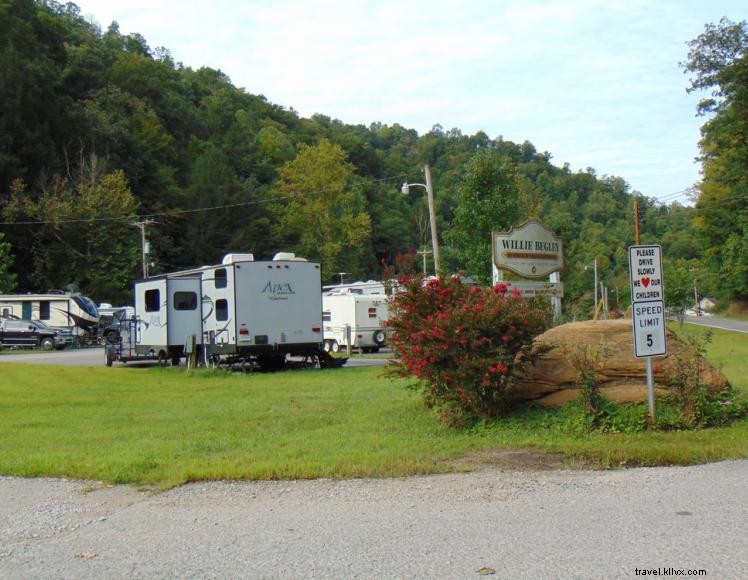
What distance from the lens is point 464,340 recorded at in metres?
9.98

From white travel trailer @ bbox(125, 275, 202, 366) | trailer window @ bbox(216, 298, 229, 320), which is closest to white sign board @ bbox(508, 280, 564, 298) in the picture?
trailer window @ bbox(216, 298, 229, 320)

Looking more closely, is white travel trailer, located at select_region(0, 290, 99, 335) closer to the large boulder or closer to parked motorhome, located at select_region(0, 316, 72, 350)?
Answer: parked motorhome, located at select_region(0, 316, 72, 350)

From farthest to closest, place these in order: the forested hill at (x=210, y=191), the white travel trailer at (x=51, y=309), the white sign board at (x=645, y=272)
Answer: the forested hill at (x=210, y=191) < the white travel trailer at (x=51, y=309) < the white sign board at (x=645, y=272)

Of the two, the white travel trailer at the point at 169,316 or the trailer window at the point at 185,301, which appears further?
the trailer window at the point at 185,301

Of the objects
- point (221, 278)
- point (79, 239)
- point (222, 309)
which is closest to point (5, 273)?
point (79, 239)

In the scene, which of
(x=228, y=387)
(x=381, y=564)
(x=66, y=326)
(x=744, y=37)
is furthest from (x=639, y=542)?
(x=744, y=37)

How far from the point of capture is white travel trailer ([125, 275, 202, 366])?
23.6 m

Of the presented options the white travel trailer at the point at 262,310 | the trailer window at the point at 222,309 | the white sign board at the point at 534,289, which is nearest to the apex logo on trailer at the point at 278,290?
the white travel trailer at the point at 262,310

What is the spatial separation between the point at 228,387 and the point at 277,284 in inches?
191

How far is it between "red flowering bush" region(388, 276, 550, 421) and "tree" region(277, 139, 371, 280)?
65.2m

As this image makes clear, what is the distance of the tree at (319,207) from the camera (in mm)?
76688

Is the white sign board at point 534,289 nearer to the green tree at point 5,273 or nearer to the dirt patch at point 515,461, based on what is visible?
the dirt patch at point 515,461

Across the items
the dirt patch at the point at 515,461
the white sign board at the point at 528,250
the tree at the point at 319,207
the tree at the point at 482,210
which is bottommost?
the dirt patch at the point at 515,461

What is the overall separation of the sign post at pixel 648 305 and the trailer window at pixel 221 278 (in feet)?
45.9
